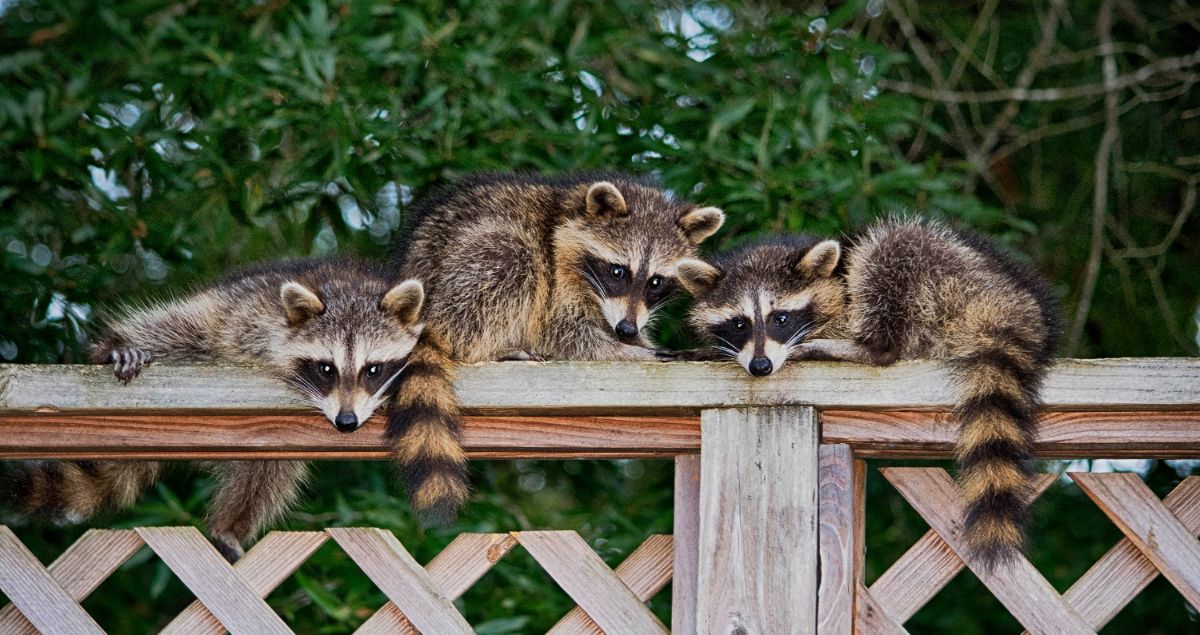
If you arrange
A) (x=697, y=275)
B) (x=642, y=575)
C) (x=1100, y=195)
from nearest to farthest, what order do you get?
(x=642, y=575) → (x=697, y=275) → (x=1100, y=195)

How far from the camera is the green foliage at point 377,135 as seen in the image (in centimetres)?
407

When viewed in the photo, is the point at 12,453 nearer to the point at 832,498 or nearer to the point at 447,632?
the point at 447,632

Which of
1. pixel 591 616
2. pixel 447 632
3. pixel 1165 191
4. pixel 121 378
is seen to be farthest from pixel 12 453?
pixel 1165 191

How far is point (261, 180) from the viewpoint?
425cm

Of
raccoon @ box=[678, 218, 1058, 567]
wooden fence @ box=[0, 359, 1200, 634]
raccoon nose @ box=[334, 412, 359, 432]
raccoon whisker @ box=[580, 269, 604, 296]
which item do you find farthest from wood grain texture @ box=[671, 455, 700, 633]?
raccoon whisker @ box=[580, 269, 604, 296]

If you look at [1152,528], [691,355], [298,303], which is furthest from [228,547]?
[1152,528]

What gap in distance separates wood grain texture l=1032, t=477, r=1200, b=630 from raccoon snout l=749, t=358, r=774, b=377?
67 centimetres

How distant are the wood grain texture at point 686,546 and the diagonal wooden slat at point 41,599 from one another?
113cm

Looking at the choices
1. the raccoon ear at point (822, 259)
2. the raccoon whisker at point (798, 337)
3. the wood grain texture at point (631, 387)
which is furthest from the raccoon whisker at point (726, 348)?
the wood grain texture at point (631, 387)

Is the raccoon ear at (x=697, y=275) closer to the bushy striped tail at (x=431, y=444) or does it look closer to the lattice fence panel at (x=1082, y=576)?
the bushy striped tail at (x=431, y=444)

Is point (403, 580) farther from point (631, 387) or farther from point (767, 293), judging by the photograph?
point (767, 293)

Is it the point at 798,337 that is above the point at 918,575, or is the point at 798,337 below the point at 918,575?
below

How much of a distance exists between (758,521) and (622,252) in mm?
1256

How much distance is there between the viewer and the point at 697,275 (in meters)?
3.52
